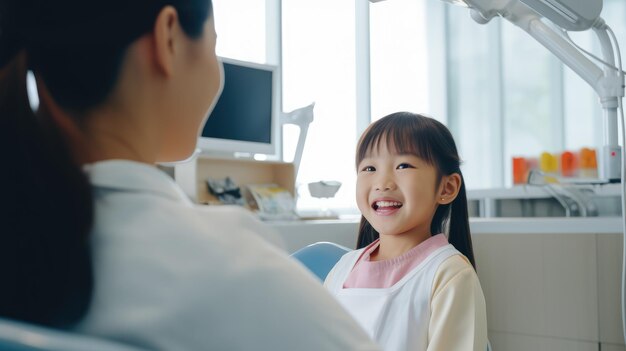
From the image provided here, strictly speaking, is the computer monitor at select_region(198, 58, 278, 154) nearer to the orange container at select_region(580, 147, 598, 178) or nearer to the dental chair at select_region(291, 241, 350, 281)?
the dental chair at select_region(291, 241, 350, 281)

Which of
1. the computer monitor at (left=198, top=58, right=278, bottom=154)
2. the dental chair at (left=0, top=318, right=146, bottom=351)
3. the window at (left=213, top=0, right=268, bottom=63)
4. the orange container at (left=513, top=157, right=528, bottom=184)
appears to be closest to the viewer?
the dental chair at (left=0, top=318, right=146, bottom=351)

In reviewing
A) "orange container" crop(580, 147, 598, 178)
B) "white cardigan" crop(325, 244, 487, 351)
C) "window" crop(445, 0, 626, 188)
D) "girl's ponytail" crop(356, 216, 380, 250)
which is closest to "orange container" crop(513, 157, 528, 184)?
"orange container" crop(580, 147, 598, 178)

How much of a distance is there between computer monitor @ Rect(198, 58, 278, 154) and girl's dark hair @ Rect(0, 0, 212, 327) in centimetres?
209

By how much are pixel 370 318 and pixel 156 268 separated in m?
0.90

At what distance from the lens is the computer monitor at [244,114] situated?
8.43ft

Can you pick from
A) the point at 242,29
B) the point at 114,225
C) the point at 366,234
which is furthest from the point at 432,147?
the point at 242,29

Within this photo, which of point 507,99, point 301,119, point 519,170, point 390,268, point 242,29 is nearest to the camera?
point 390,268

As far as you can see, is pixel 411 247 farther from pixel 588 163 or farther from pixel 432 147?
pixel 588 163

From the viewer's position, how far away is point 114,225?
0.39m

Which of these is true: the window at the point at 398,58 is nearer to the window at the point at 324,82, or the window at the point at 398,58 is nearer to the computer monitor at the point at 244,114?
the window at the point at 324,82

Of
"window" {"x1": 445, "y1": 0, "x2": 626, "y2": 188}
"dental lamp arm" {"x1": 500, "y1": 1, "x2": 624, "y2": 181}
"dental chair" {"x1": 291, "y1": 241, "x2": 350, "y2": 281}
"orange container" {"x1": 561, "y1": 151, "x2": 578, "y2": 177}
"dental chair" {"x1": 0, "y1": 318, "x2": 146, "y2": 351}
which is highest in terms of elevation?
"window" {"x1": 445, "y1": 0, "x2": 626, "y2": 188}

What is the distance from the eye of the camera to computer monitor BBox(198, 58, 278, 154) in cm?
257

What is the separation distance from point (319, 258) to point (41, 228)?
109 cm

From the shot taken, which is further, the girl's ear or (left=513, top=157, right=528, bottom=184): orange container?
(left=513, top=157, right=528, bottom=184): orange container
